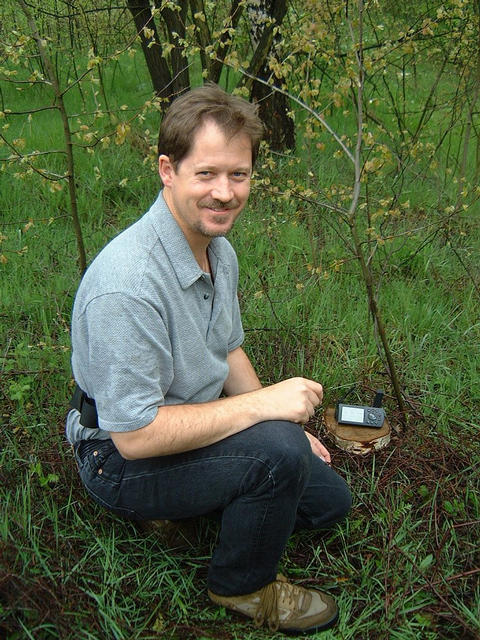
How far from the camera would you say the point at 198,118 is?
1906mm

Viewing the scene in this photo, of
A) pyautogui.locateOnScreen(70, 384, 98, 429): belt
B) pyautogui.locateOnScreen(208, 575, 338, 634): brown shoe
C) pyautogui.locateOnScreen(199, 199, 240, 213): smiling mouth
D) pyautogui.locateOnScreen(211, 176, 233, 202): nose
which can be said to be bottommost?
pyautogui.locateOnScreen(208, 575, 338, 634): brown shoe

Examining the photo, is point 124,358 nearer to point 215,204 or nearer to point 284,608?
point 215,204

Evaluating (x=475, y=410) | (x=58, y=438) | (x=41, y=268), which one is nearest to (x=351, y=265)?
(x=475, y=410)

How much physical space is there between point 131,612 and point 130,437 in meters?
0.64

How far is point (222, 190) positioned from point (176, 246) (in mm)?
225

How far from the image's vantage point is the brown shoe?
2.04 m

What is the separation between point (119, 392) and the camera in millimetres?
1769

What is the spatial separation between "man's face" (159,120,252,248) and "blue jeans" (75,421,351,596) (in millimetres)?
662

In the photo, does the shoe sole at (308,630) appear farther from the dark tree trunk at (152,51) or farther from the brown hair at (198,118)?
the dark tree trunk at (152,51)

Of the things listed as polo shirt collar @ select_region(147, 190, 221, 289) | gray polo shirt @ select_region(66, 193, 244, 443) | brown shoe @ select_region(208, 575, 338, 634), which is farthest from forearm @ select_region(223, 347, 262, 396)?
brown shoe @ select_region(208, 575, 338, 634)

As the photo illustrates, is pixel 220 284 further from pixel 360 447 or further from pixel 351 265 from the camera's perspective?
pixel 351 265

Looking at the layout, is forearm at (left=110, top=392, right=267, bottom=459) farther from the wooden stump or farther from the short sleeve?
the wooden stump

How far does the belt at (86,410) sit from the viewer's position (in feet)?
6.57

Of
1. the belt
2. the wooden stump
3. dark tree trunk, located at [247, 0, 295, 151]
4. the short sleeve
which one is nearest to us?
the short sleeve
